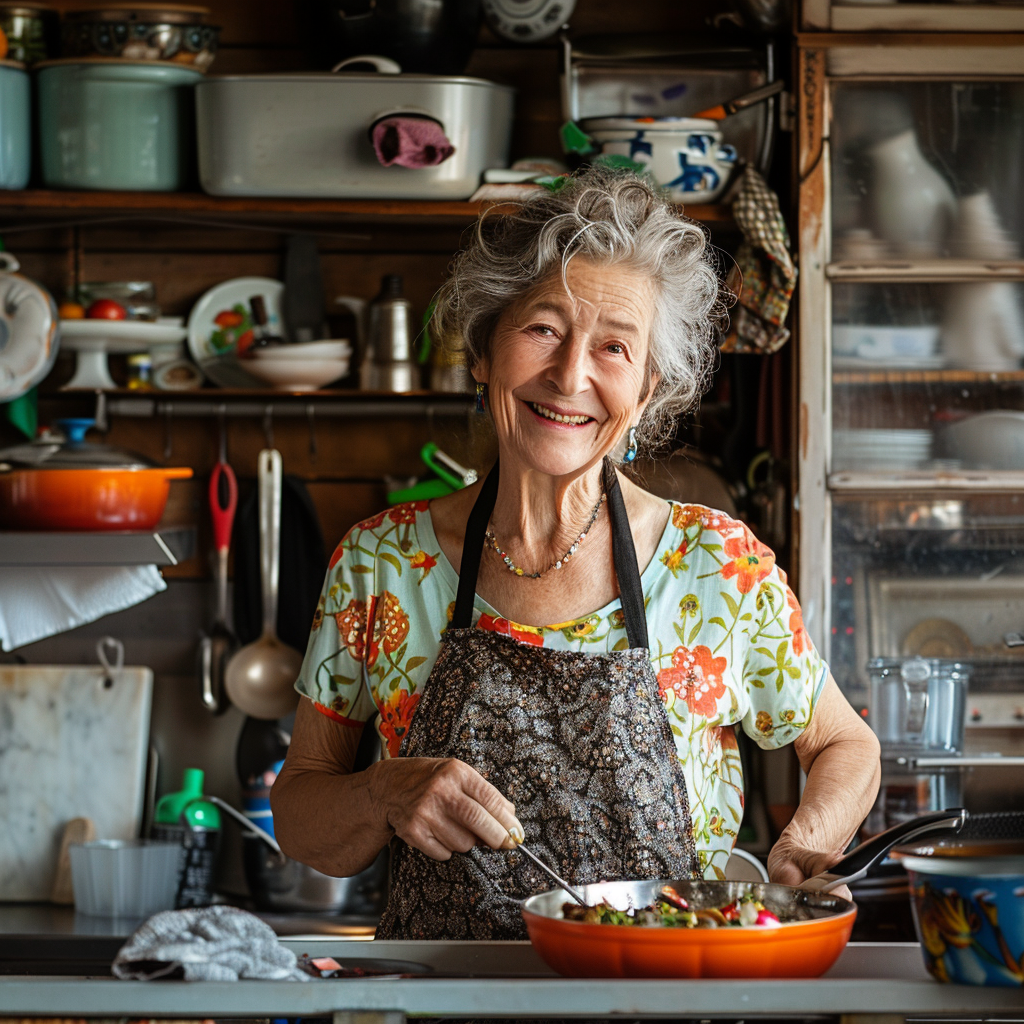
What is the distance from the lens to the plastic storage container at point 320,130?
231cm

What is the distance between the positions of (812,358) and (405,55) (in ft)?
3.16

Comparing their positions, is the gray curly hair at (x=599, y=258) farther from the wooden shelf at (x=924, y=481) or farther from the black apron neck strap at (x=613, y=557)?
the wooden shelf at (x=924, y=481)

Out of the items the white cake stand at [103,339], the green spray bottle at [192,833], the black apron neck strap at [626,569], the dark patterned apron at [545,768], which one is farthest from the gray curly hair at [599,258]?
the green spray bottle at [192,833]

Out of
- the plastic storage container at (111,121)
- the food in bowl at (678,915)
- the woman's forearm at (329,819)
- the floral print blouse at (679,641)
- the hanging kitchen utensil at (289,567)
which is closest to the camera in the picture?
the food in bowl at (678,915)

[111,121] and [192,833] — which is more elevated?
[111,121]

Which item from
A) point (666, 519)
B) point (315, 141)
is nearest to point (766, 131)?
point (315, 141)

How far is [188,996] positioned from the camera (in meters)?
0.83

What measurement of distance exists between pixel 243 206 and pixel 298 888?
130 cm

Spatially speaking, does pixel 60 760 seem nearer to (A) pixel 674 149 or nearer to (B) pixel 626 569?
(B) pixel 626 569

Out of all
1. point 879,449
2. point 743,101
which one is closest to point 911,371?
point 879,449

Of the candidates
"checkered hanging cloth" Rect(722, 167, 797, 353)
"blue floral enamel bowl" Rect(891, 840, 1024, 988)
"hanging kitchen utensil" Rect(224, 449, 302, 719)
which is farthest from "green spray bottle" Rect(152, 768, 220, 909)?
"blue floral enamel bowl" Rect(891, 840, 1024, 988)

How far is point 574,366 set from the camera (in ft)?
4.37

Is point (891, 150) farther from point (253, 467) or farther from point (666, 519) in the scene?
point (253, 467)

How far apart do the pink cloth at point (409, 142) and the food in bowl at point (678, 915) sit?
1.62m
